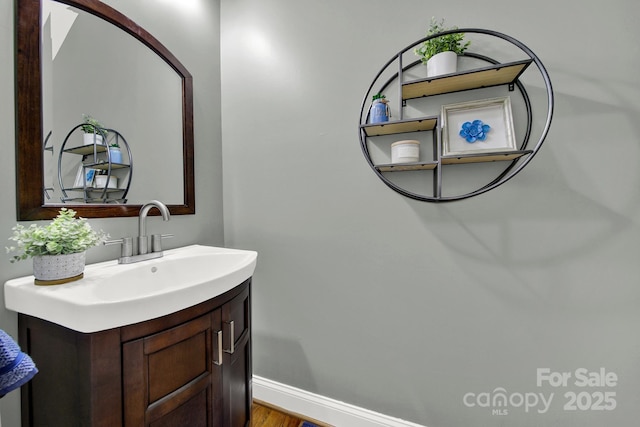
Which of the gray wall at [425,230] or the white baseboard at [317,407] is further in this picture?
the white baseboard at [317,407]

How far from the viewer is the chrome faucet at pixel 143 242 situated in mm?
1009

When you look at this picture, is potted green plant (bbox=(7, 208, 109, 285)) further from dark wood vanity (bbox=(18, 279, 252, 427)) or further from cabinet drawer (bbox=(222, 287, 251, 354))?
cabinet drawer (bbox=(222, 287, 251, 354))

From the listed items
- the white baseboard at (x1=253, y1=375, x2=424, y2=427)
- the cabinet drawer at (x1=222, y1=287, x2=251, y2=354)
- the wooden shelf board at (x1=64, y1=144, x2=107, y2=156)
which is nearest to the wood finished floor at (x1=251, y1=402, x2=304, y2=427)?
the white baseboard at (x1=253, y1=375, x2=424, y2=427)

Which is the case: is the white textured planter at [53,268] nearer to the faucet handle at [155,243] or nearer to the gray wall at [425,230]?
the faucet handle at [155,243]

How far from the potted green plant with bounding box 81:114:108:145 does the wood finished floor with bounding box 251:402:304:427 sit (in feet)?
4.90

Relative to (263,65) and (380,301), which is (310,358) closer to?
(380,301)

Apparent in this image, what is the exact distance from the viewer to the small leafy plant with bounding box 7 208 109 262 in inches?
27.9

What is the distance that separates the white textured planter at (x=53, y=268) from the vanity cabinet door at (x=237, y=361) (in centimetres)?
47

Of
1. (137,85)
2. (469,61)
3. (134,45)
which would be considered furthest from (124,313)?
(469,61)

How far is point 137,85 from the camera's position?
1.17m

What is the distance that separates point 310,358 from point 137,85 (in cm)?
165

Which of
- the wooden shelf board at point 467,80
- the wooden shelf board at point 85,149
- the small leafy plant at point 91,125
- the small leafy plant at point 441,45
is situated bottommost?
the wooden shelf board at point 85,149

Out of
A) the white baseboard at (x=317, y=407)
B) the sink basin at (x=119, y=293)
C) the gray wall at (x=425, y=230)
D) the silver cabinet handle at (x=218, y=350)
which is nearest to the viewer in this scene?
the sink basin at (x=119, y=293)

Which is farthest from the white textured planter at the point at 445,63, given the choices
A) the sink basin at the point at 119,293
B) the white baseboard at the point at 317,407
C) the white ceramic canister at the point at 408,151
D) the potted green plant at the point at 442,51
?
the white baseboard at the point at 317,407
